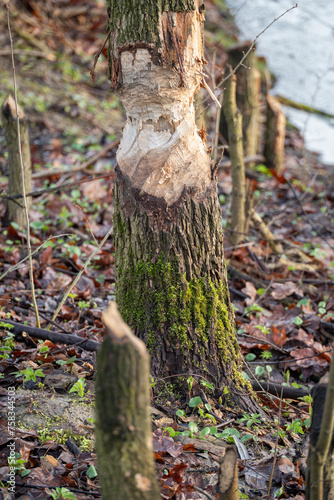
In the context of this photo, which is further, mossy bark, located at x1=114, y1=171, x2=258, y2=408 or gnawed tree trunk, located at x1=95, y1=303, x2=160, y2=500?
mossy bark, located at x1=114, y1=171, x2=258, y2=408

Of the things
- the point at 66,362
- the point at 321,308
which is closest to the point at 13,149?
the point at 66,362

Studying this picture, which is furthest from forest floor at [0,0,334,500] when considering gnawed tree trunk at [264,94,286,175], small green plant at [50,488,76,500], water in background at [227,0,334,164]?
water in background at [227,0,334,164]

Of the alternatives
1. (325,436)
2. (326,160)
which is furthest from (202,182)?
(326,160)

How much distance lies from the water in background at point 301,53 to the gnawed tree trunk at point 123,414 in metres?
7.13

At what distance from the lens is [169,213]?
2.18 meters

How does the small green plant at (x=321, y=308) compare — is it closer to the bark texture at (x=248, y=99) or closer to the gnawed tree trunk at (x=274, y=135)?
the bark texture at (x=248, y=99)

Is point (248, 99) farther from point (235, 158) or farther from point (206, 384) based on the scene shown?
point (206, 384)

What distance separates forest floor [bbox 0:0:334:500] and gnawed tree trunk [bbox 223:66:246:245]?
0.22m

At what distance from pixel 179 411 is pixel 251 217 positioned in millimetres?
2779

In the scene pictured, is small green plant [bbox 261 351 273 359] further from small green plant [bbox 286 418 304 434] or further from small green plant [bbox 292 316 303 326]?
small green plant [bbox 286 418 304 434]

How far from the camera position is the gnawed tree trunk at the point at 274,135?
6250 mm

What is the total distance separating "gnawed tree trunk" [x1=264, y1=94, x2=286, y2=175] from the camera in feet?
20.5

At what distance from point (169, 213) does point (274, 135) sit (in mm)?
4677

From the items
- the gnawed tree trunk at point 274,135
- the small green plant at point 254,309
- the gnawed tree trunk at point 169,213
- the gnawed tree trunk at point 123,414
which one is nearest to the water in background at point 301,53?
the gnawed tree trunk at point 274,135
